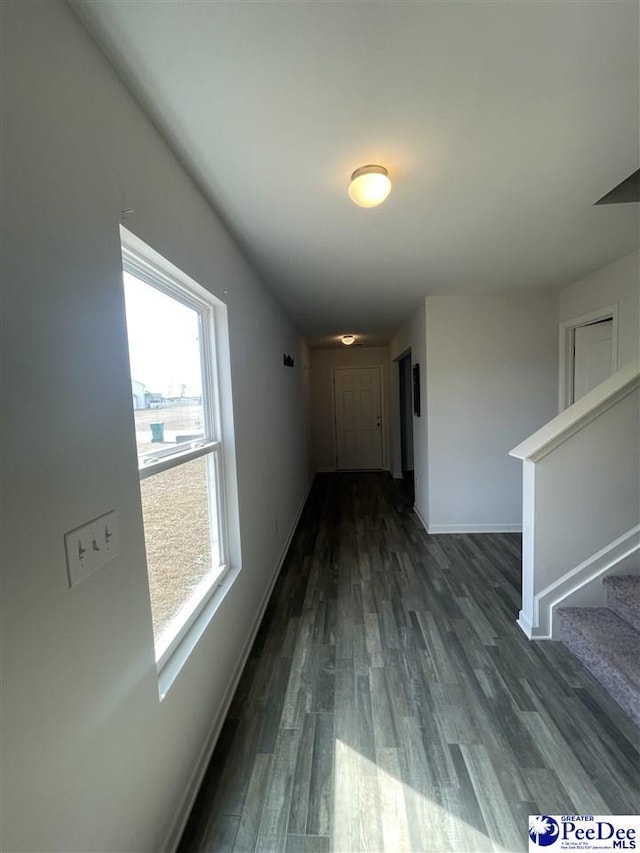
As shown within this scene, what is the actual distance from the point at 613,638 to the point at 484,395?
2.32 m

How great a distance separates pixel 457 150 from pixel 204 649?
2245 millimetres

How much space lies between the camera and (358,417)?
7016mm

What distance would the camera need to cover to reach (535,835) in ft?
3.85

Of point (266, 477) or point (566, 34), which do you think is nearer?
point (566, 34)

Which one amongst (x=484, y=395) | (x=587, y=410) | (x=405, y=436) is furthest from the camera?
(x=405, y=436)

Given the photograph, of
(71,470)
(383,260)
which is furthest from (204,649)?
(383,260)

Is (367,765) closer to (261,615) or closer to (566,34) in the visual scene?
(261,615)

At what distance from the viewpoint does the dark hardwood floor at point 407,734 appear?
1217 mm

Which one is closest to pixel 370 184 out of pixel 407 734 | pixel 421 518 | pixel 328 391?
pixel 407 734

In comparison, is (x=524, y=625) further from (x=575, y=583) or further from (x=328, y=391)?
(x=328, y=391)

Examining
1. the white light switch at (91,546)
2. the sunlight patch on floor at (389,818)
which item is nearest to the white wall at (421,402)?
the sunlight patch on floor at (389,818)

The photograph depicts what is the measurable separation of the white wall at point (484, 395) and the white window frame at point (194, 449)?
7.95 feet

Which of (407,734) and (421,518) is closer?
(407,734)

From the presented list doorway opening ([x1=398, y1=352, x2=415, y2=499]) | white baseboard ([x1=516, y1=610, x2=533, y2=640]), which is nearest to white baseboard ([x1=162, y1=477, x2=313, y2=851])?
white baseboard ([x1=516, y1=610, x2=533, y2=640])
